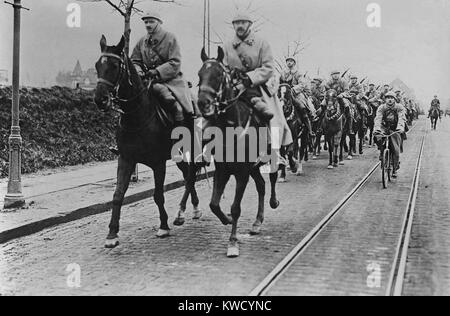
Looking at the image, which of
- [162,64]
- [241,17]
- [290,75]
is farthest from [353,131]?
[241,17]

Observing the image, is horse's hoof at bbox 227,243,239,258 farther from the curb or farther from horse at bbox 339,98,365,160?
horse at bbox 339,98,365,160

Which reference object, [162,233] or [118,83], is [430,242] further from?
[118,83]

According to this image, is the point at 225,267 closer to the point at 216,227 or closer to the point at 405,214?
the point at 216,227

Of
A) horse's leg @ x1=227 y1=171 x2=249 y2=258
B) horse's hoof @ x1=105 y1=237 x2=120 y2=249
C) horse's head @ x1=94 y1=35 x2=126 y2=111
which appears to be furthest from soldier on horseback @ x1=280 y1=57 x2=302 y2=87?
horse's hoof @ x1=105 y1=237 x2=120 y2=249

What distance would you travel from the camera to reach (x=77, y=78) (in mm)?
21750

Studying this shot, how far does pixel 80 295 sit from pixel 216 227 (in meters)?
3.72

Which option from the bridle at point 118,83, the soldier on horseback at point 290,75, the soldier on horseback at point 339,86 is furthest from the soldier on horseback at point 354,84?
the bridle at point 118,83

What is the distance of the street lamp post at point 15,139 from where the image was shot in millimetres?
10258

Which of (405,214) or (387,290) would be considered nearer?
(387,290)

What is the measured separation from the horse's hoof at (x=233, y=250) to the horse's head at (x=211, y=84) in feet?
5.66

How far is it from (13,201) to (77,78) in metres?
12.0

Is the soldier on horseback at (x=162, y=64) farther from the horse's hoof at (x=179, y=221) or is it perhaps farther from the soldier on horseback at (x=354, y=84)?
the soldier on horseback at (x=354, y=84)

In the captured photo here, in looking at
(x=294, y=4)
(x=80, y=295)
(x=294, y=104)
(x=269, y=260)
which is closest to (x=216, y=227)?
(x=269, y=260)
